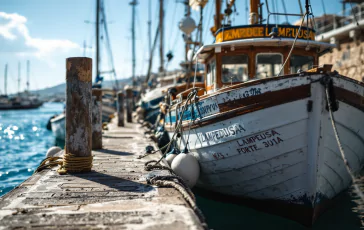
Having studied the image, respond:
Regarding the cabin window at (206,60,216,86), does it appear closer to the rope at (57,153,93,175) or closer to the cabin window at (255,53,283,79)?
the cabin window at (255,53,283,79)

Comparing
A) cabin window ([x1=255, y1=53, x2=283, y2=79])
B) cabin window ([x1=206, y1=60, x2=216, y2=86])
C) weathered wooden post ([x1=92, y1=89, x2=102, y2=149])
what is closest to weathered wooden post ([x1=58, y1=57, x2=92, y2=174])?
weathered wooden post ([x1=92, y1=89, x2=102, y2=149])

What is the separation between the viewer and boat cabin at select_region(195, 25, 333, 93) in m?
7.18

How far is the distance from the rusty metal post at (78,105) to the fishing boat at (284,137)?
2070 millimetres

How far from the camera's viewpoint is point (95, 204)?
13.1 feet

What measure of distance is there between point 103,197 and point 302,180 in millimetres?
3168

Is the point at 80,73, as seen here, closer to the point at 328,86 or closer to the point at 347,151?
the point at 328,86

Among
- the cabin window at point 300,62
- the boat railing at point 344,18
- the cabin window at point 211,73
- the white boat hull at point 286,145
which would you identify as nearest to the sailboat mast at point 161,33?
the boat railing at point 344,18

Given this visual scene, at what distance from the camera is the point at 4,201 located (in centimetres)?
408

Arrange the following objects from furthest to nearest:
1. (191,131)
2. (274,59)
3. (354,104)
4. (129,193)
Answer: (274,59) < (191,131) < (354,104) < (129,193)

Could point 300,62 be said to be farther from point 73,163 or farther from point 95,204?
point 95,204

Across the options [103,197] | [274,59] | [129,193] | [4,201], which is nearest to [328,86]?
[274,59]

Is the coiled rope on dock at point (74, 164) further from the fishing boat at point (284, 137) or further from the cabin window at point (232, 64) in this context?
the cabin window at point (232, 64)

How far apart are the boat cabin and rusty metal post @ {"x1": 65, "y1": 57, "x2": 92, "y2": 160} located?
3003mm

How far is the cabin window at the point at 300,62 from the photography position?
758cm
